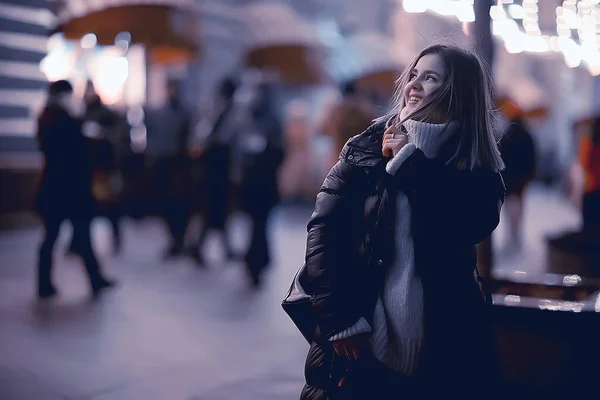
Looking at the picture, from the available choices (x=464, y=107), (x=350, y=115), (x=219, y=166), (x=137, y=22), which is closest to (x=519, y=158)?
(x=350, y=115)

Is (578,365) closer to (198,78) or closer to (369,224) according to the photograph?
(369,224)

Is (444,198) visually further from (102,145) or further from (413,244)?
(102,145)

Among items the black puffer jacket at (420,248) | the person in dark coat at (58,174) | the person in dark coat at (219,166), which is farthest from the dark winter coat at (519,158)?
the black puffer jacket at (420,248)

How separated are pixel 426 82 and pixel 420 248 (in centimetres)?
53

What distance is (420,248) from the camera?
2.47 metres

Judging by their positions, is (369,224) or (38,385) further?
(38,385)

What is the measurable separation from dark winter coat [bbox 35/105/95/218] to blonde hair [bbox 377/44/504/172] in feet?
17.2

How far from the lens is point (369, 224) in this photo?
8.33 ft

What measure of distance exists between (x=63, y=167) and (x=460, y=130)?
5407 mm

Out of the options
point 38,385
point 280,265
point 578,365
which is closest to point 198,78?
point 280,265

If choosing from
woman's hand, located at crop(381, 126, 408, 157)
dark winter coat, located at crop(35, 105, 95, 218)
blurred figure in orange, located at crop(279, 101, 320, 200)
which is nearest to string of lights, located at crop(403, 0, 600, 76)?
woman's hand, located at crop(381, 126, 408, 157)

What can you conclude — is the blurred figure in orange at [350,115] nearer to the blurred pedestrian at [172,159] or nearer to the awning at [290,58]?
the blurred pedestrian at [172,159]

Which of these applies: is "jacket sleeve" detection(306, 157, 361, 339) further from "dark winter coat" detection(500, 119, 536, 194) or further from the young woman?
"dark winter coat" detection(500, 119, 536, 194)

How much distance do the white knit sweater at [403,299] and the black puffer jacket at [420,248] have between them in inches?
0.9
